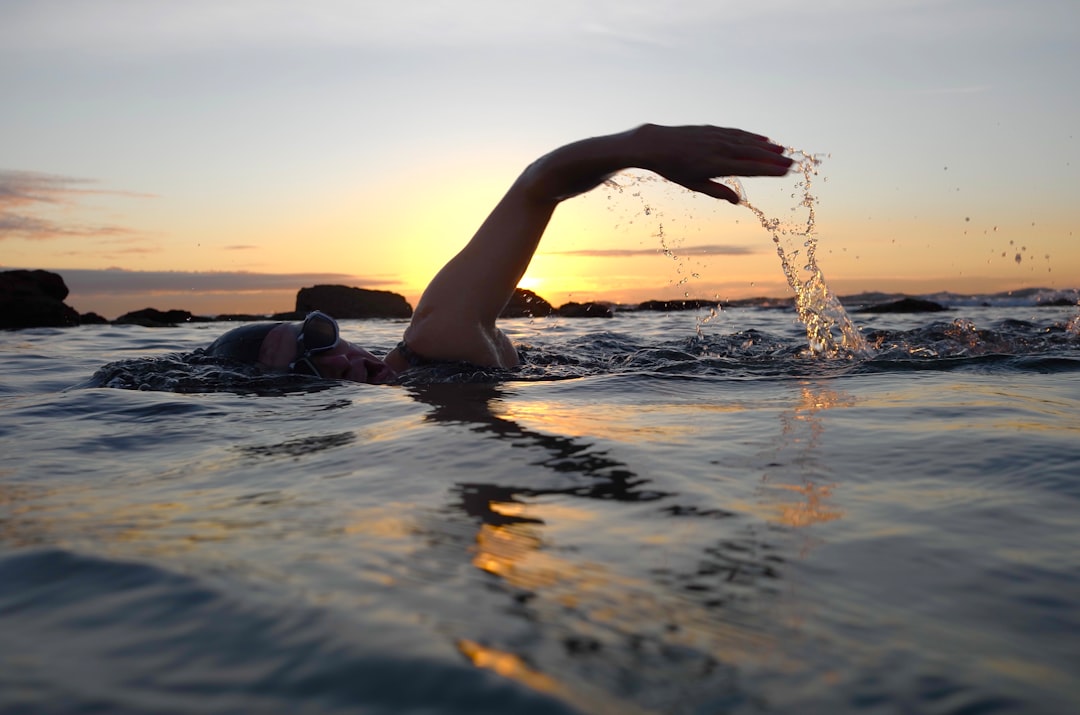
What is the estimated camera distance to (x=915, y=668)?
936 millimetres

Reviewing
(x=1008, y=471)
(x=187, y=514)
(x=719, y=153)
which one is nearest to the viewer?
(x=187, y=514)

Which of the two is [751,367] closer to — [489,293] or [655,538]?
[489,293]

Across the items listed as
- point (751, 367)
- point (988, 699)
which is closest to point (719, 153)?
point (751, 367)

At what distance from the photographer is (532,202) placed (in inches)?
147

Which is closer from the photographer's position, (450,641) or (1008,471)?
(450,641)

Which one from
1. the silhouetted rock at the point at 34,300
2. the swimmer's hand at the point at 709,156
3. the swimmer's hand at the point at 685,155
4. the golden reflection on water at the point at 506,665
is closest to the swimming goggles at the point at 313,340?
the swimmer's hand at the point at 685,155

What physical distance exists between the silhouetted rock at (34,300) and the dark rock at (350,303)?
A: 812cm

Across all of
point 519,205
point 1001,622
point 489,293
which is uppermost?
point 519,205

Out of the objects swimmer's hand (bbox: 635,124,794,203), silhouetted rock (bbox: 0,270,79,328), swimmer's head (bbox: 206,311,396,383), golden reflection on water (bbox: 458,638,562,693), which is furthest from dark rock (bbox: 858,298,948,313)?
golden reflection on water (bbox: 458,638,562,693)

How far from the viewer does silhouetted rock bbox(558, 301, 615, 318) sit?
15.4 metres

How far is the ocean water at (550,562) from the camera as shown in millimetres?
909

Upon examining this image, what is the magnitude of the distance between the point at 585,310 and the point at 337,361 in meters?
11.5

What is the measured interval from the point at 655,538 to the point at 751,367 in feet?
10.5

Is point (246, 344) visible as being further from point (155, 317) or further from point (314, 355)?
Result: point (155, 317)
